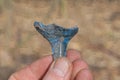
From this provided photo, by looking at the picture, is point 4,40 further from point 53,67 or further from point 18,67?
point 53,67

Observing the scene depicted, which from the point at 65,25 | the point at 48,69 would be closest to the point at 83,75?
the point at 48,69

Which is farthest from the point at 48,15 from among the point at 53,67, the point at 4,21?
the point at 53,67

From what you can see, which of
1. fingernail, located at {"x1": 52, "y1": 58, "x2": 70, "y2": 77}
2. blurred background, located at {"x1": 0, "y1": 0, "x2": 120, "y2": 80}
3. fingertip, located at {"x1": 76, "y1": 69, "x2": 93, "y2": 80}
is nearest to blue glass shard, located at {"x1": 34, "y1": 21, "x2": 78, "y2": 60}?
fingernail, located at {"x1": 52, "y1": 58, "x2": 70, "y2": 77}

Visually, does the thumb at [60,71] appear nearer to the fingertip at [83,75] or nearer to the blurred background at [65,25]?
the fingertip at [83,75]

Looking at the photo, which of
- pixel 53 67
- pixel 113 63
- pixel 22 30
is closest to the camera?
pixel 53 67

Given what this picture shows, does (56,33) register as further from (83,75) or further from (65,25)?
(65,25)

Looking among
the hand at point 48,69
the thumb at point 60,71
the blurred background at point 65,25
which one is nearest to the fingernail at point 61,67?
the thumb at point 60,71
